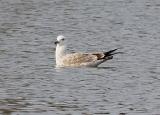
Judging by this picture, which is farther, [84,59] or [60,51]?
[60,51]

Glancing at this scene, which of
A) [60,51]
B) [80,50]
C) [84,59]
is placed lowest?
[84,59]

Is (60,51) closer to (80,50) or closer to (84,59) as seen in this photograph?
(84,59)

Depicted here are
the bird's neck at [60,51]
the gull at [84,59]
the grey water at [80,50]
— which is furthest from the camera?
the bird's neck at [60,51]

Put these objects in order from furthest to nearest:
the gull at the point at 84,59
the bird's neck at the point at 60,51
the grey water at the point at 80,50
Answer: the bird's neck at the point at 60,51 < the gull at the point at 84,59 < the grey water at the point at 80,50

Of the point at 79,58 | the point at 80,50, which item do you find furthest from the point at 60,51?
the point at 80,50

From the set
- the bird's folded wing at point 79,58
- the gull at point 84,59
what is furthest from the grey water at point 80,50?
the bird's folded wing at point 79,58

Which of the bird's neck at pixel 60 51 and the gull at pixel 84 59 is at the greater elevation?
the bird's neck at pixel 60 51

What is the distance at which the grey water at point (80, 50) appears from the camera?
57.2 ft

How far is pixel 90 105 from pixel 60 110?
0.81 metres

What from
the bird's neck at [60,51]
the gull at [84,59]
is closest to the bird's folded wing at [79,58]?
the gull at [84,59]

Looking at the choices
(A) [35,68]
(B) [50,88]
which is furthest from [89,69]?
(B) [50,88]

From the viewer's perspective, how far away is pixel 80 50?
→ 25.5 metres

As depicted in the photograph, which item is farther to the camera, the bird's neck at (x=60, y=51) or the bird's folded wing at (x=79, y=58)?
the bird's neck at (x=60, y=51)

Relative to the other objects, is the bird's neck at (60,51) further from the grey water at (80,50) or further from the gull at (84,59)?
the grey water at (80,50)
